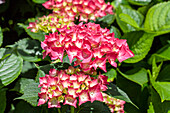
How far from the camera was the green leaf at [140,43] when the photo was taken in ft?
4.39

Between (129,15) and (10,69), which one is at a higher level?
(129,15)

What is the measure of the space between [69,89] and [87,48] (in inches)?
7.8

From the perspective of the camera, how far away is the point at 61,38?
101 cm

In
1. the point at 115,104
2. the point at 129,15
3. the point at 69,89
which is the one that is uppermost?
the point at 129,15

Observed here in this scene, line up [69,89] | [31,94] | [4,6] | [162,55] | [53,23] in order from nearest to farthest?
[69,89], [31,94], [53,23], [162,55], [4,6]

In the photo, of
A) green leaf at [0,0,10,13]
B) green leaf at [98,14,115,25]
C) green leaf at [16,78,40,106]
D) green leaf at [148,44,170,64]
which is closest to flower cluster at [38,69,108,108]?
green leaf at [16,78,40,106]

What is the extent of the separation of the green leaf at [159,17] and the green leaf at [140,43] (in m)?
0.23

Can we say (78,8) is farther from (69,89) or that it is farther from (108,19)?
(69,89)

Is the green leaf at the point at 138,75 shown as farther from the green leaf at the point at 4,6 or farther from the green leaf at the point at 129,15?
the green leaf at the point at 4,6

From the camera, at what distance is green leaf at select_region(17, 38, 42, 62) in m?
1.33

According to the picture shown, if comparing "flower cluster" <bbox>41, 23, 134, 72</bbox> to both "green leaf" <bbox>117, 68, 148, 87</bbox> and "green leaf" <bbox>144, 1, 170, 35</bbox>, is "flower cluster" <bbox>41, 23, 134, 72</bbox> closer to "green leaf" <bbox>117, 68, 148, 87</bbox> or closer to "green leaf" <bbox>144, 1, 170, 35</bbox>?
"green leaf" <bbox>117, 68, 148, 87</bbox>

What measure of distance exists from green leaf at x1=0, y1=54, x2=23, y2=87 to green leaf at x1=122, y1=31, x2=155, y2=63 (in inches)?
Answer: 28.0

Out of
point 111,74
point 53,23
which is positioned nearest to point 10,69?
point 53,23

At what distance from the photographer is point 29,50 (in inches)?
54.6
